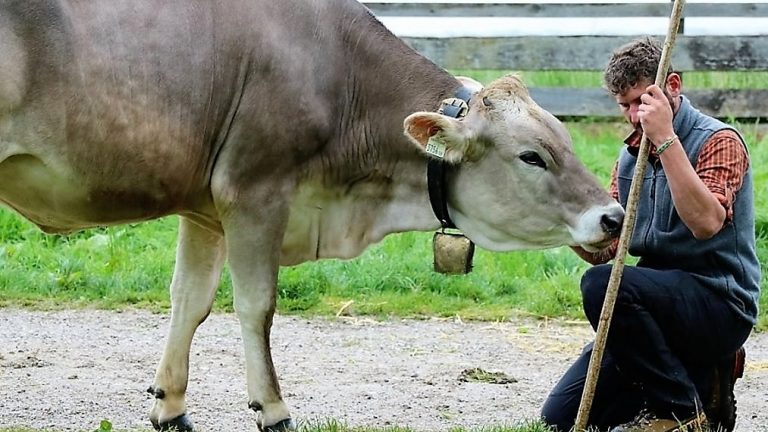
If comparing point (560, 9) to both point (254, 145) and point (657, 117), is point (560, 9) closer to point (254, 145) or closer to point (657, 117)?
point (254, 145)

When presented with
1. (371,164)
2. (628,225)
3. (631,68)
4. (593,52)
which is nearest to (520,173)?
(371,164)

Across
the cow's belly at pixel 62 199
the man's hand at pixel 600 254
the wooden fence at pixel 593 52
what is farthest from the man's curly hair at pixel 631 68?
the wooden fence at pixel 593 52

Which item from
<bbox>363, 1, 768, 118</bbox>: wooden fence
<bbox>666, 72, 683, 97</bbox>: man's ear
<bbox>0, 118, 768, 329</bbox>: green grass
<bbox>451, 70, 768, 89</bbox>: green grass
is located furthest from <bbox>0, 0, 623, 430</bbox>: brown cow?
<bbox>451, 70, 768, 89</bbox>: green grass

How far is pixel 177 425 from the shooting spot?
6.12m

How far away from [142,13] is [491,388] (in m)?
2.71

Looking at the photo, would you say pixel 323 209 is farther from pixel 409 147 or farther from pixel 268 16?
pixel 268 16

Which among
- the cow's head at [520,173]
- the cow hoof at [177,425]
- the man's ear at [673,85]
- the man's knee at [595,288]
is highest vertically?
the man's ear at [673,85]

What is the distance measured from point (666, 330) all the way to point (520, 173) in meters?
0.97

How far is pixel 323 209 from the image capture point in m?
6.11

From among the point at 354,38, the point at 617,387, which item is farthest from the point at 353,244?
the point at 617,387

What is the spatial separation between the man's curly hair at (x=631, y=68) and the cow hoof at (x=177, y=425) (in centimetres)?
242

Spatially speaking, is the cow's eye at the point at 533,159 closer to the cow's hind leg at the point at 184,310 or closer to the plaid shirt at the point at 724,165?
the plaid shirt at the point at 724,165

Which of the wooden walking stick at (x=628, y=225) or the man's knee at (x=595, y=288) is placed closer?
the wooden walking stick at (x=628, y=225)

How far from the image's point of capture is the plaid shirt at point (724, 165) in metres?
5.32
